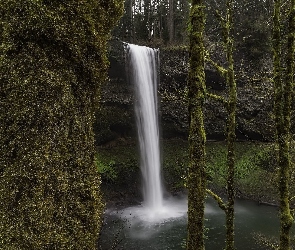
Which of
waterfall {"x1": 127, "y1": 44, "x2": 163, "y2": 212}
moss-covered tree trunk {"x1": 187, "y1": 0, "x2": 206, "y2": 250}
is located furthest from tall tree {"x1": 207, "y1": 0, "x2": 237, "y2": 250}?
waterfall {"x1": 127, "y1": 44, "x2": 163, "y2": 212}

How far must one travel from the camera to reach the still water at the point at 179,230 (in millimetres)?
16216

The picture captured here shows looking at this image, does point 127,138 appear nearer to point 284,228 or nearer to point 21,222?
point 284,228

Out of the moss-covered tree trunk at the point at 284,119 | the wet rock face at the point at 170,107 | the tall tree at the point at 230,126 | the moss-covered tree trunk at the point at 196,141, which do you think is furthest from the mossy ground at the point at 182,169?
the moss-covered tree trunk at the point at 196,141

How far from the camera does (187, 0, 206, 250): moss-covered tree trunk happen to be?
524cm

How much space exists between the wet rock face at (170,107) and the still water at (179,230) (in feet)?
23.7

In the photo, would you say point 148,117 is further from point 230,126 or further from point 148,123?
point 230,126

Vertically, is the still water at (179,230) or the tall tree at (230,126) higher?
the tall tree at (230,126)

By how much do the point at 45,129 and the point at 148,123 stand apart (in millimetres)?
20859

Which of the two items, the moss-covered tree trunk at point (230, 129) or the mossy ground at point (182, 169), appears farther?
the mossy ground at point (182, 169)

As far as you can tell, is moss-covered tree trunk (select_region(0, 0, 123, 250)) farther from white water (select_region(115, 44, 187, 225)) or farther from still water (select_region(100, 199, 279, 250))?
white water (select_region(115, 44, 187, 225))

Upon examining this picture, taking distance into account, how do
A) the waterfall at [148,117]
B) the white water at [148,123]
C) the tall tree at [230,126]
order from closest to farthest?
the tall tree at [230,126], the white water at [148,123], the waterfall at [148,117]

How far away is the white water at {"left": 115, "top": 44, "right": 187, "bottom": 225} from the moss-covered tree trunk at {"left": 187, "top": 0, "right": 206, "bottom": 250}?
1821 cm

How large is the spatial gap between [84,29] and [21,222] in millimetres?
3295

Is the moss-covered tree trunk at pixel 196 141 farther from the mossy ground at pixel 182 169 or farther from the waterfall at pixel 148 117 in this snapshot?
the waterfall at pixel 148 117
